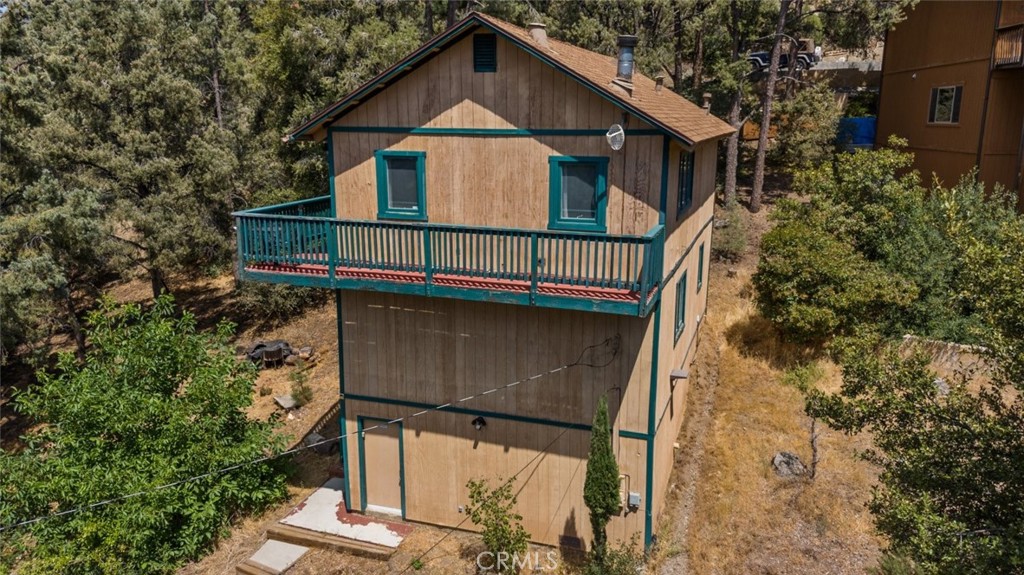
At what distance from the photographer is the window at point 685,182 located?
43.1ft

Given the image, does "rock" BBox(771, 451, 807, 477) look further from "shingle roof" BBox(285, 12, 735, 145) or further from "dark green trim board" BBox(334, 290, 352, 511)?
"dark green trim board" BBox(334, 290, 352, 511)

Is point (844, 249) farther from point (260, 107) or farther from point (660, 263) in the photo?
point (260, 107)

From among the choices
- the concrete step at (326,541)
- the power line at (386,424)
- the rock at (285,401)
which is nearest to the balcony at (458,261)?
the power line at (386,424)

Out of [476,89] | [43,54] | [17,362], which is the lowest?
[17,362]

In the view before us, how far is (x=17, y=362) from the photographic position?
28156 millimetres

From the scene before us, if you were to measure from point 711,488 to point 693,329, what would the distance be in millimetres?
4574

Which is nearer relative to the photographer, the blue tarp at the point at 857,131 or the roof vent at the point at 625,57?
the roof vent at the point at 625,57

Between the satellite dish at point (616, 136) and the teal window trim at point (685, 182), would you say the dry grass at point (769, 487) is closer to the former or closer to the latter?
the teal window trim at point (685, 182)

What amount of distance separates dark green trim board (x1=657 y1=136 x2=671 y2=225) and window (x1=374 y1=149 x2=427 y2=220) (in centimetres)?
434

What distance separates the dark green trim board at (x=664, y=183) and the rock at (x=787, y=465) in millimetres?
6709

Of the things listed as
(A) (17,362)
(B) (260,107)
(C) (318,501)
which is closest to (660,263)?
(C) (318,501)

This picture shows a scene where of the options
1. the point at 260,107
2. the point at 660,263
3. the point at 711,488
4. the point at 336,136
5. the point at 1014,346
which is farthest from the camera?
the point at 260,107

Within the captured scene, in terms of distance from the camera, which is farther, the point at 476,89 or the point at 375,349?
the point at 375,349

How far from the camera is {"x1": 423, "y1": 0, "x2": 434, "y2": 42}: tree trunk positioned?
28.7 meters
